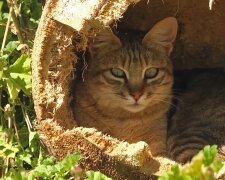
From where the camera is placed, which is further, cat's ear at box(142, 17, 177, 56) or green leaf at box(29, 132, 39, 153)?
cat's ear at box(142, 17, 177, 56)

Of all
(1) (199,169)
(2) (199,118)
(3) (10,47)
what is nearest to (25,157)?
(3) (10,47)

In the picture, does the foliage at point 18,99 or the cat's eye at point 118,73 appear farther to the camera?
the cat's eye at point 118,73

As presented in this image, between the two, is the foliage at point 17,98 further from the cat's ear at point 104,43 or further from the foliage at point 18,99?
the cat's ear at point 104,43

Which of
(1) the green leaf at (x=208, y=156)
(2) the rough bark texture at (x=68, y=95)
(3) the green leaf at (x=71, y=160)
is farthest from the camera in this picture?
(2) the rough bark texture at (x=68, y=95)

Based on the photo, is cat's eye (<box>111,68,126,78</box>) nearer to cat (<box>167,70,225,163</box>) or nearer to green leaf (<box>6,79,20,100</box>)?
cat (<box>167,70,225,163</box>)

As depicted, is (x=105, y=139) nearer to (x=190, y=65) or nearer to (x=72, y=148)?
(x=72, y=148)

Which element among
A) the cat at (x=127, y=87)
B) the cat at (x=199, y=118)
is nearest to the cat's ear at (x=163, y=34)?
the cat at (x=127, y=87)

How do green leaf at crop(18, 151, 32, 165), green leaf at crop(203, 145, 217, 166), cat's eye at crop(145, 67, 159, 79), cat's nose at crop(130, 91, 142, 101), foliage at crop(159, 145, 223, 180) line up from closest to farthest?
foliage at crop(159, 145, 223, 180) → green leaf at crop(203, 145, 217, 166) → green leaf at crop(18, 151, 32, 165) → cat's nose at crop(130, 91, 142, 101) → cat's eye at crop(145, 67, 159, 79)

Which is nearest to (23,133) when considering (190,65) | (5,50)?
(5,50)

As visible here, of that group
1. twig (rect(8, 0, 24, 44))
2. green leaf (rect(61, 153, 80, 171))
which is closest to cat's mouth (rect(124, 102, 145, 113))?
twig (rect(8, 0, 24, 44))
